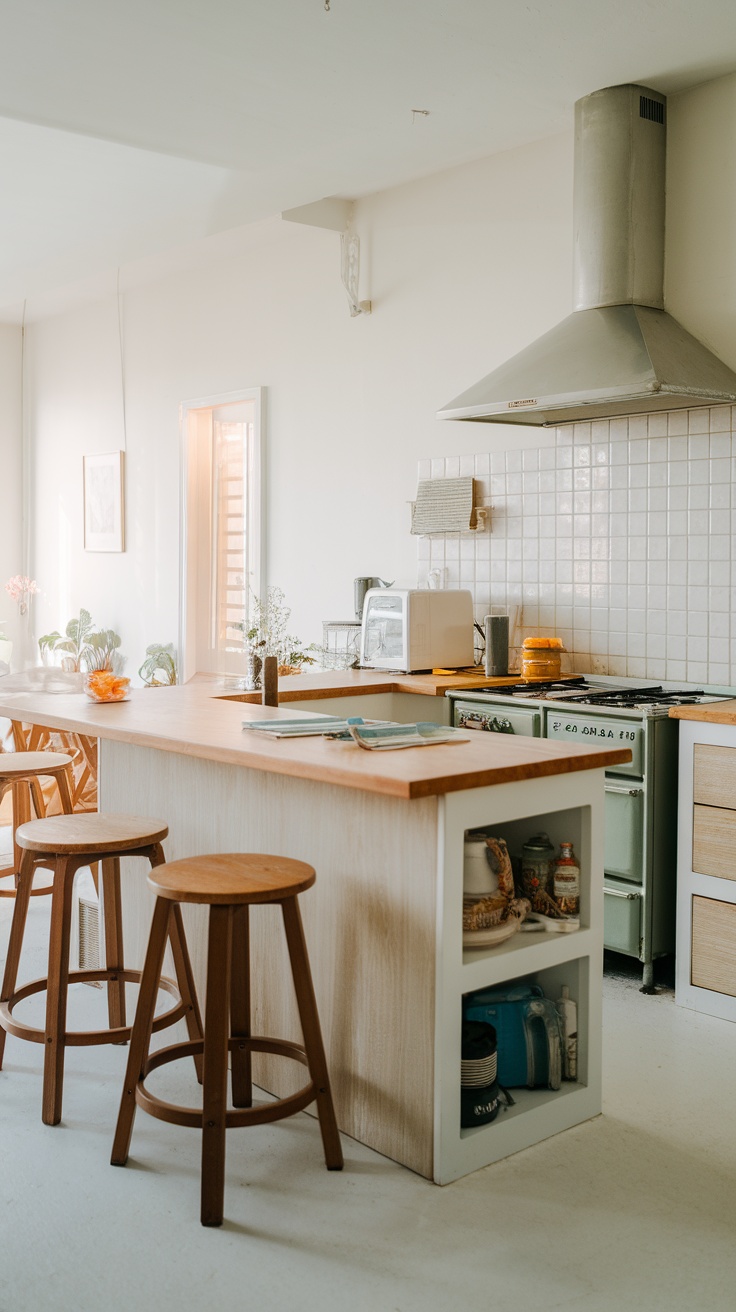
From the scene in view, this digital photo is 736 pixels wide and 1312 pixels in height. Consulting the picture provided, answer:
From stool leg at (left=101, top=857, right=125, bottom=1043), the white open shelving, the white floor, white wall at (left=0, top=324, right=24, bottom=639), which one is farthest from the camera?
white wall at (left=0, top=324, right=24, bottom=639)

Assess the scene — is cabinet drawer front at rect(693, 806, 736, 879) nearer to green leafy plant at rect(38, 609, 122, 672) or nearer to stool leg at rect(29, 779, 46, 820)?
stool leg at rect(29, 779, 46, 820)

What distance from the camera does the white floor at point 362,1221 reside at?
1.95 metres

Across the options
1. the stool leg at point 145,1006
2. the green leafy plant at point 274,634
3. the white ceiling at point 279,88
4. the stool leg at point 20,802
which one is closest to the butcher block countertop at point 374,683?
the green leafy plant at point 274,634

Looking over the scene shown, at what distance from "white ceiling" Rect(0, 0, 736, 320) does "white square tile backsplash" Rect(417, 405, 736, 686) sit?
114 centimetres

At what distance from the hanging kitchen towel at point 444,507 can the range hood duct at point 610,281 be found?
68 centimetres

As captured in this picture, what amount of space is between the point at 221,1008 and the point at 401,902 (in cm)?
44

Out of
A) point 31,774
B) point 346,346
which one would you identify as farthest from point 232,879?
point 346,346

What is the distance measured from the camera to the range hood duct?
146 inches

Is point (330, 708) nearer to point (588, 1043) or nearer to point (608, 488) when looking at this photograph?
point (608, 488)

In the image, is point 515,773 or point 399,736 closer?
point 515,773

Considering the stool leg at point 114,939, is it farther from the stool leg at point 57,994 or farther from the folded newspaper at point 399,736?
the folded newspaper at point 399,736

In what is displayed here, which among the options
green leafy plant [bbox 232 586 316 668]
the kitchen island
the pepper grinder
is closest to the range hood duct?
the pepper grinder

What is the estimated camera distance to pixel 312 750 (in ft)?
8.16

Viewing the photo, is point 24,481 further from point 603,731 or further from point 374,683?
point 603,731
